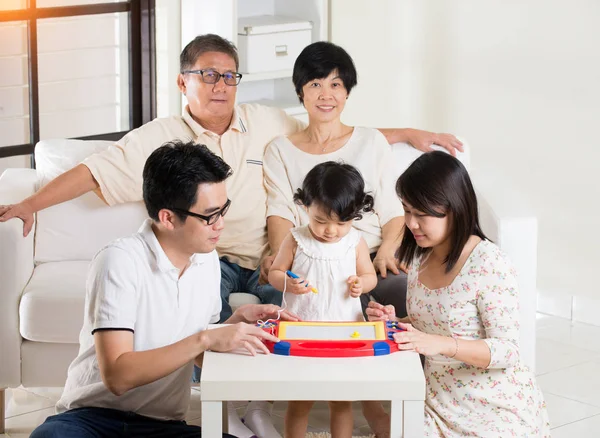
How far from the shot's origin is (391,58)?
474 centimetres

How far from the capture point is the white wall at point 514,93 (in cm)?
408

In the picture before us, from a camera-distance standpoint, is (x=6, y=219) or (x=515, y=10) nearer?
(x=6, y=219)

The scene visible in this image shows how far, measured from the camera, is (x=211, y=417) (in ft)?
6.37

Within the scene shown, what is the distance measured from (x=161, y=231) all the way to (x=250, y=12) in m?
2.58

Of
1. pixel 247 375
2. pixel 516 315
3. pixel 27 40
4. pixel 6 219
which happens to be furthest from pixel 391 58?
pixel 247 375

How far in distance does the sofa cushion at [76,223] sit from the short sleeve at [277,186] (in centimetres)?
43

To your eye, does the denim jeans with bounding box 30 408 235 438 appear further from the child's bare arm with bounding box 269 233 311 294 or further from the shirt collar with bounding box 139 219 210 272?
the child's bare arm with bounding box 269 233 311 294

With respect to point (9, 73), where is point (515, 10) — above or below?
above

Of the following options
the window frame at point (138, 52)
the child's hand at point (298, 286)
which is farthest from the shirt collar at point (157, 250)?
the window frame at point (138, 52)

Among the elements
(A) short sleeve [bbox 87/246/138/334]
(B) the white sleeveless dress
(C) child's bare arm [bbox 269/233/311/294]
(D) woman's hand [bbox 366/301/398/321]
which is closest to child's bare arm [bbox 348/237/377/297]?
(B) the white sleeveless dress

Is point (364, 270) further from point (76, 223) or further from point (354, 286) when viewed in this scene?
point (76, 223)

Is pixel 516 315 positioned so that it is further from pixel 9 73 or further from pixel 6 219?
pixel 9 73

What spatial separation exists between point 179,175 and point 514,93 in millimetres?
2510

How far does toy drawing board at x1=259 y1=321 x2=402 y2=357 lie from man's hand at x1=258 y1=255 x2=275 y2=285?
84cm
